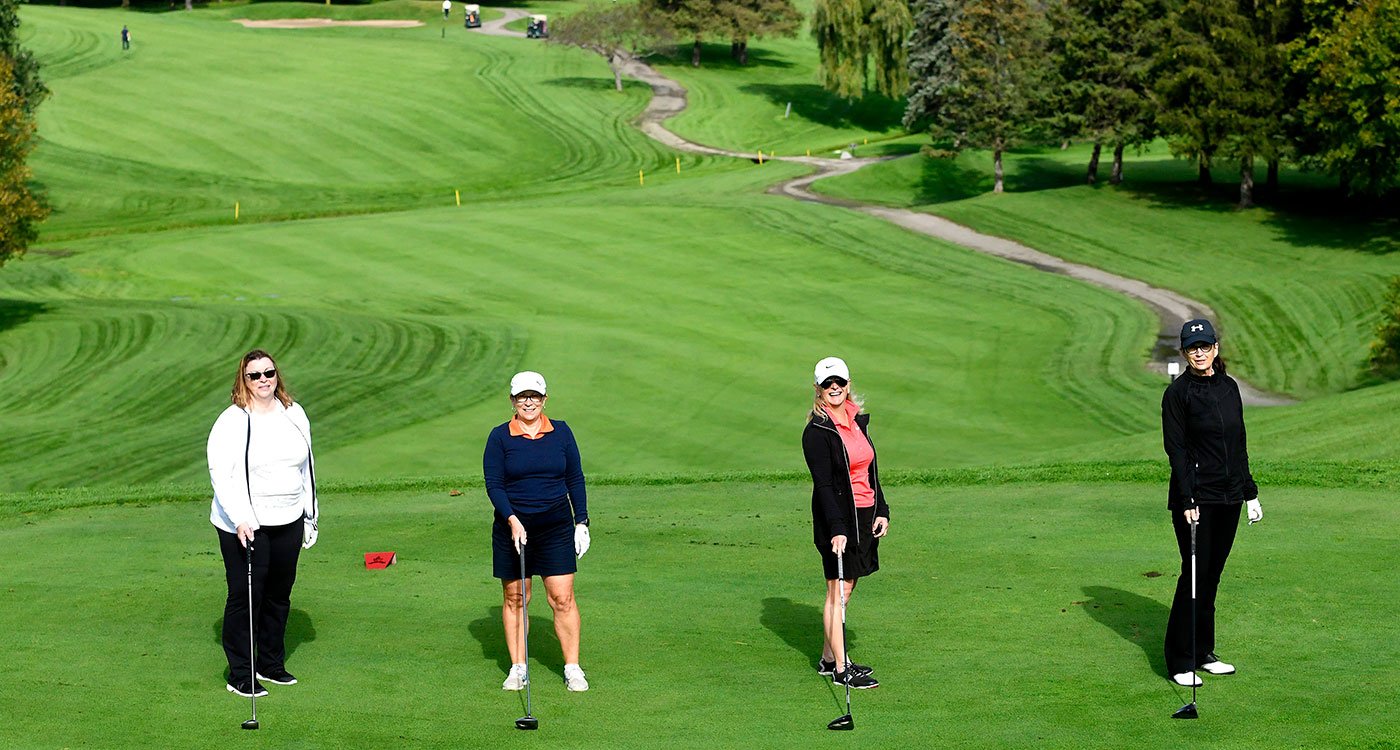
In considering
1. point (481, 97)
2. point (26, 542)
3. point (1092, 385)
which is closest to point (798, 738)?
point (26, 542)

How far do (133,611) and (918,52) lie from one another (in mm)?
73566

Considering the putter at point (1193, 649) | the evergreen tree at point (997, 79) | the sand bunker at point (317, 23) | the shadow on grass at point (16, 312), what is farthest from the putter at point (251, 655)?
the sand bunker at point (317, 23)

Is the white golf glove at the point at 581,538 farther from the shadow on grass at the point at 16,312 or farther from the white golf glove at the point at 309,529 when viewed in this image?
the shadow on grass at the point at 16,312

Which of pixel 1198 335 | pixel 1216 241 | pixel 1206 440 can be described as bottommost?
pixel 1216 241

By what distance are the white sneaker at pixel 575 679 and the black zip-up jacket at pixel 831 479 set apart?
1974 millimetres

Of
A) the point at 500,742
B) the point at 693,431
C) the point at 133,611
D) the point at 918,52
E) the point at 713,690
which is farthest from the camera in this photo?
the point at 918,52

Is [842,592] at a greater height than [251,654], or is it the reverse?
[842,592]

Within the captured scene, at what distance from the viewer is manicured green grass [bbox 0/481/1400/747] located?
33.3ft

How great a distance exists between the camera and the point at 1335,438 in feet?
78.0

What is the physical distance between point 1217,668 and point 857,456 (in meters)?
2.92

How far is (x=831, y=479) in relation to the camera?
10.8m

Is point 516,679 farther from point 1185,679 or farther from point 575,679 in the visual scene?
point 1185,679

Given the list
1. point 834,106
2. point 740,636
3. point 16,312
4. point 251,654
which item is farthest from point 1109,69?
point 251,654

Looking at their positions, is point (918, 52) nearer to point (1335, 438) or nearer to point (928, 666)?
point (1335, 438)
